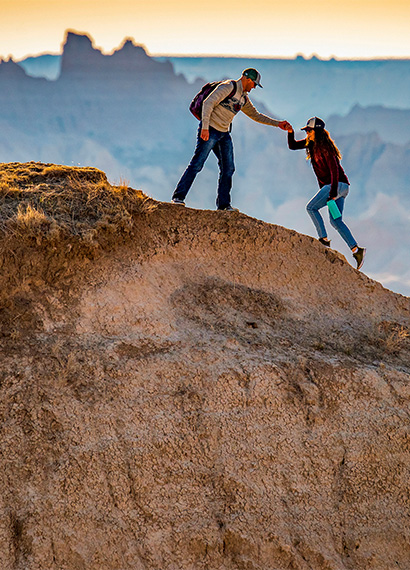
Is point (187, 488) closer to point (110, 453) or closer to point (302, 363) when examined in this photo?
point (110, 453)

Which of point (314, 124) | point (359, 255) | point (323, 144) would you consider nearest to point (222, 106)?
point (314, 124)

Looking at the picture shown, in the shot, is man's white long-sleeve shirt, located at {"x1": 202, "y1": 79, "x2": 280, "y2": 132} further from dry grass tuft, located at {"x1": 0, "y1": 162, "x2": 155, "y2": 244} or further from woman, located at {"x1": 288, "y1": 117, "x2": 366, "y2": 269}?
dry grass tuft, located at {"x1": 0, "y1": 162, "x2": 155, "y2": 244}

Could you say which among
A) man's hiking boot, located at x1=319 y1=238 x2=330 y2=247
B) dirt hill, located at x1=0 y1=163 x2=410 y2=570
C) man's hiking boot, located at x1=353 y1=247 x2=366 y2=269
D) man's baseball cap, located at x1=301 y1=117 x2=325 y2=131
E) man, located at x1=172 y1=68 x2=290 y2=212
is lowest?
dirt hill, located at x1=0 y1=163 x2=410 y2=570

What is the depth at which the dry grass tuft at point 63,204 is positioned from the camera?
6.40 m

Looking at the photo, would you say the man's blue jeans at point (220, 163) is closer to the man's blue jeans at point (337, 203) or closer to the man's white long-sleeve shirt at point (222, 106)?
the man's white long-sleeve shirt at point (222, 106)

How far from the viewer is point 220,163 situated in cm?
816

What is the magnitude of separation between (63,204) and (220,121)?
2.31m

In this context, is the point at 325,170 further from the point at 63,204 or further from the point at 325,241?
the point at 63,204

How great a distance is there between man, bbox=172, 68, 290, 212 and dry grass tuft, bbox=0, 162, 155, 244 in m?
0.69

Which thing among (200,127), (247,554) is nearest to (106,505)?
(247,554)

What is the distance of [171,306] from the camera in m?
6.61

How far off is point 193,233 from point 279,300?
1341 mm

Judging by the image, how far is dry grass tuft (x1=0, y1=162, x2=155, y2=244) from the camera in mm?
6398

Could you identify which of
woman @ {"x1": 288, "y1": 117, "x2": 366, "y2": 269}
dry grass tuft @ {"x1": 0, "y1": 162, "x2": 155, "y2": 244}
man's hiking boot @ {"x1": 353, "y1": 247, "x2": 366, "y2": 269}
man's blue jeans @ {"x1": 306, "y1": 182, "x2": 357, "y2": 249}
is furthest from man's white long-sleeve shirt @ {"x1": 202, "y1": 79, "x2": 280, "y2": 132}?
man's hiking boot @ {"x1": 353, "y1": 247, "x2": 366, "y2": 269}
